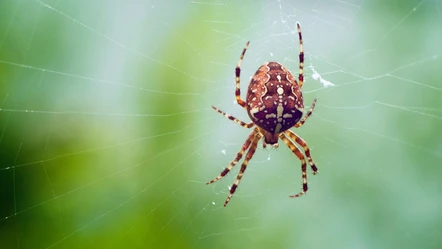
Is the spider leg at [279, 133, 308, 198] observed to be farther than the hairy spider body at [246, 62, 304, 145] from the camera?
Yes

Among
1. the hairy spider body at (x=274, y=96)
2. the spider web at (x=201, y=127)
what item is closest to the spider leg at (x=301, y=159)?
the spider web at (x=201, y=127)

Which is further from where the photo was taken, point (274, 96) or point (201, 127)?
point (201, 127)

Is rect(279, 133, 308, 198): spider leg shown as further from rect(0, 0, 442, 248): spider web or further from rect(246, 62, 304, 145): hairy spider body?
rect(246, 62, 304, 145): hairy spider body

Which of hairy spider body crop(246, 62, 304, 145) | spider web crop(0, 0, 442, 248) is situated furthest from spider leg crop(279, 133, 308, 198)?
hairy spider body crop(246, 62, 304, 145)

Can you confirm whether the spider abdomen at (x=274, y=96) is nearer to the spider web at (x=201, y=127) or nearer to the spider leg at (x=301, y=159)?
the spider leg at (x=301, y=159)

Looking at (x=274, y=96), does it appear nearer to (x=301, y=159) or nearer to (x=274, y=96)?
(x=274, y=96)

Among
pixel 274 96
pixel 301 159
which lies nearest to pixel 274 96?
pixel 274 96

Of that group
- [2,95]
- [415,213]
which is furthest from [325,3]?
[2,95]

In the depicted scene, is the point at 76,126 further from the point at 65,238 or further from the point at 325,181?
the point at 325,181
